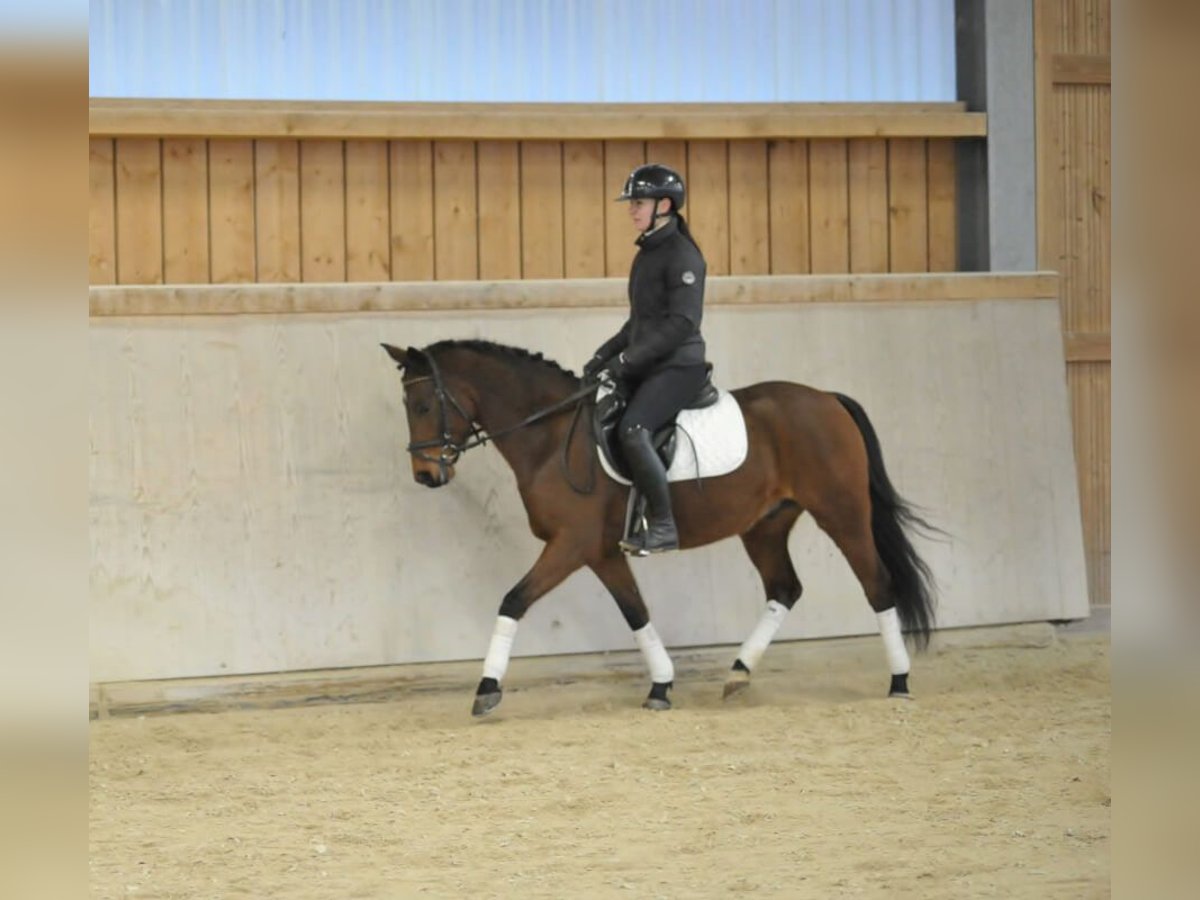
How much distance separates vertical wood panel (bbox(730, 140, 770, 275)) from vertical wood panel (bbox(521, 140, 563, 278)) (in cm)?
91

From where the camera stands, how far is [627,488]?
21.7 ft

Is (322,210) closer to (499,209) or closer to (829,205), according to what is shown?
(499,209)

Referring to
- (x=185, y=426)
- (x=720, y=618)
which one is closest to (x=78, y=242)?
(x=185, y=426)

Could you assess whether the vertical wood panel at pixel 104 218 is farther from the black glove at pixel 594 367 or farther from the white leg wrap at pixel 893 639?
the white leg wrap at pixel 893 639

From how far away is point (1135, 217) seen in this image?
1.43 m

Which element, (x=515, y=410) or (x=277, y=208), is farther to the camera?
(x=277, y=208)

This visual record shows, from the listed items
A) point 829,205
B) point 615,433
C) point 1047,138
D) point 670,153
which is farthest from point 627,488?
point 1047,138

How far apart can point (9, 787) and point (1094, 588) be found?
8147mm

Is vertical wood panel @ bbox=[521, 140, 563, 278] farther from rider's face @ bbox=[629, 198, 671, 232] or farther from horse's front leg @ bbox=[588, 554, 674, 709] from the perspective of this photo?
horse's front leg @ bbox=[588, 554, 674, 709]

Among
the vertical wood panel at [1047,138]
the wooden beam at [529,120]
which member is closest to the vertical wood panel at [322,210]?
the wooden beam at [529,120]

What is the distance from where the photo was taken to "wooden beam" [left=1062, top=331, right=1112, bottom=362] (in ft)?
27.8

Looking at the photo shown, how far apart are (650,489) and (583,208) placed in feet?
7.35

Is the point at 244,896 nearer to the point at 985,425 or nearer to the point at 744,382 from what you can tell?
the point at 744,382

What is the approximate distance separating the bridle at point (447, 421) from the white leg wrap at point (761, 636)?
1.15 m
